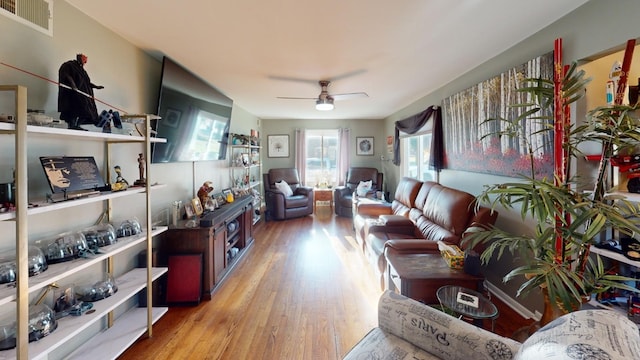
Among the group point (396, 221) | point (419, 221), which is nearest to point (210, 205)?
point (396, 221)

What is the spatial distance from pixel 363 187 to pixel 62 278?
5.10 meters

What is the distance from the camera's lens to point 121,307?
2170 mm

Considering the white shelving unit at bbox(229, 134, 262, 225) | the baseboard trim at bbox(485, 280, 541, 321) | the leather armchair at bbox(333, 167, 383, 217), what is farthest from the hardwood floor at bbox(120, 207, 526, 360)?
the leather armchair at bbox(333, 167, 383, 217)

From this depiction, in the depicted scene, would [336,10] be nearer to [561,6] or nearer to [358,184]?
[561,6]

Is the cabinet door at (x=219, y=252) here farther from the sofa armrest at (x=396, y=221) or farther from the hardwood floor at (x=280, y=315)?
the sofa armrest at (x=396, y=221)

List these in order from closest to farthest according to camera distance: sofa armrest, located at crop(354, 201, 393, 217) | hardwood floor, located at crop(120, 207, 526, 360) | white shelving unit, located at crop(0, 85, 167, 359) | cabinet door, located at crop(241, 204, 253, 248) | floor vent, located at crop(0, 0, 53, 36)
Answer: white shelving unit, located at crop(0, 85, 167, 359) → floor vent, located at crop(0, 0, 53, 36) → hardwood floor, located at crop(120, 207, 526, 360) → cabinet door, located at crop(241, 204, 253, 248) → sofa armrest, located at crop(354, 201, 393, 217)

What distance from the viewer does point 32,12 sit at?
4.86 ft

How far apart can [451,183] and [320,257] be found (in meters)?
2.03

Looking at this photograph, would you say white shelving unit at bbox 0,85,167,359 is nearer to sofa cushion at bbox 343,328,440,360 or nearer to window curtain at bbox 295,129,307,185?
sofa cushion at bbox 343,328,440,360

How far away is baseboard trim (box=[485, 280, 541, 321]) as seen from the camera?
7.17ft

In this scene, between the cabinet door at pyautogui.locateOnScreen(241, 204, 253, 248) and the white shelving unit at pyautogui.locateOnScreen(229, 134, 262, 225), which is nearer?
the cabinet door at pyautogui.locateOnScreen(241, 204, 253, 248)

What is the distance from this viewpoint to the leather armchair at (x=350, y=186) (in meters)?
6.06

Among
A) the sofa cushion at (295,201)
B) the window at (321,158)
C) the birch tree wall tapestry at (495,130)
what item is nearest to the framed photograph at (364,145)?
the window at (321,158)

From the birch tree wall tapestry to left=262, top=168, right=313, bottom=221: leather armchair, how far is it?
10.8 feet
